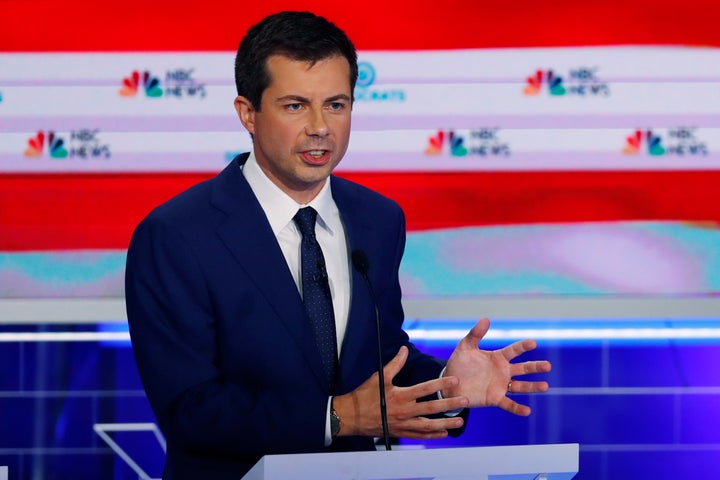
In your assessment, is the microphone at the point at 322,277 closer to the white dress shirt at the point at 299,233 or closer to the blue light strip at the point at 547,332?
the white dress shirt at the point at 299,233

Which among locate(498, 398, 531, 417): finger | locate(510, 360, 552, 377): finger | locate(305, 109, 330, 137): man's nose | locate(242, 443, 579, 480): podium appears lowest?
locate(242, 443, 579, 480): podium

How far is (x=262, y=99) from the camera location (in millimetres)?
2301

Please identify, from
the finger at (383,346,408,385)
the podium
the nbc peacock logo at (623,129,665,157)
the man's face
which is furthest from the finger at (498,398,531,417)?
→ the nbc peacock logo at (623,129,665,157)

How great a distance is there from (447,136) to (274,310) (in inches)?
61.6

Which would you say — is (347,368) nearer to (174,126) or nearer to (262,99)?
(262,99)

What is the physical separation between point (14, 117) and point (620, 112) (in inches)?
75.2

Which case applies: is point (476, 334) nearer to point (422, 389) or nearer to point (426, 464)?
point (422, 389)

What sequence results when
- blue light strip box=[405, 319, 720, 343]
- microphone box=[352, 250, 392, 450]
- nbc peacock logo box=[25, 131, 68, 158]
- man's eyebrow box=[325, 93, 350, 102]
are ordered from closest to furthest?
microphone box=[352, 250, 392, 450] < man's eyebrow box=[325, 93, 350, 102] < nbc peacock logo box=[25, 131, 68, 158] < blue light strip box=[405, 319, 720, 343]

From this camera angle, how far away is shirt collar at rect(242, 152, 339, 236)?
2.33m

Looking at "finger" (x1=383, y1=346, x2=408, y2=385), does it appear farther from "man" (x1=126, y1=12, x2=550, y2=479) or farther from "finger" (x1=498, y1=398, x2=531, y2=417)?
"finger" (x1=498, y1=398, x2=531, y2=417)

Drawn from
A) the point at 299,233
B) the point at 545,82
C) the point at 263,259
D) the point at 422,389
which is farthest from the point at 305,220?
the point at 545,82

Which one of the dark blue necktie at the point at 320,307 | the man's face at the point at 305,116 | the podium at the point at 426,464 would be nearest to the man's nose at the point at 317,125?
the man's face at the point at 305,116

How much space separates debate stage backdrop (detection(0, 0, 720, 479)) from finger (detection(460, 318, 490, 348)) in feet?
4.66

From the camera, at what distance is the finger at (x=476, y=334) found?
7.11ft
